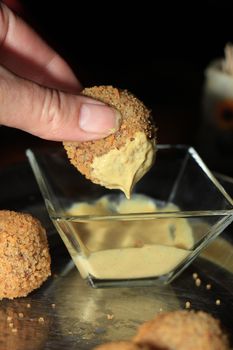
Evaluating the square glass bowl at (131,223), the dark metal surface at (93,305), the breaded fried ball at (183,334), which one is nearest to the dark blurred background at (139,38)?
the square glass bowl at (131,223)

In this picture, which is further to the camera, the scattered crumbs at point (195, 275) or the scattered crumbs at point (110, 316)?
the scattered crumbs at point (195, 275)

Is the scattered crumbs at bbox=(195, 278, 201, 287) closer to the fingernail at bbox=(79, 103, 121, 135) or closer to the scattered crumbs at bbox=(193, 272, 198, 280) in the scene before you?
the scattered crumbs at bbox=(193, 272, 198, 280)

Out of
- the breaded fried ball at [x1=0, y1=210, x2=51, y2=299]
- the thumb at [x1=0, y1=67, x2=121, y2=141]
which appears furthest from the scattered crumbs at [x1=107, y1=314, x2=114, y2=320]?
the thumb at [x1=0, y1=67, x2=121, y2=141]

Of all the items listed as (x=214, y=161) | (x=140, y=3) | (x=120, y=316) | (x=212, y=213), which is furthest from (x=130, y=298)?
(x=140, y=3)

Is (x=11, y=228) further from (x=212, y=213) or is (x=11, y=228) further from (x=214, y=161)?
(x=214, y=161)

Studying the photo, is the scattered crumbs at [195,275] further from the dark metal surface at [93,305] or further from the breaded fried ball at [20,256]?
the breaded fried ball at [20,256]

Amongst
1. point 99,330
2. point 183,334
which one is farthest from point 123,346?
point 99,330

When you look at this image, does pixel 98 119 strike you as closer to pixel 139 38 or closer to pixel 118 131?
pixel 118 131
